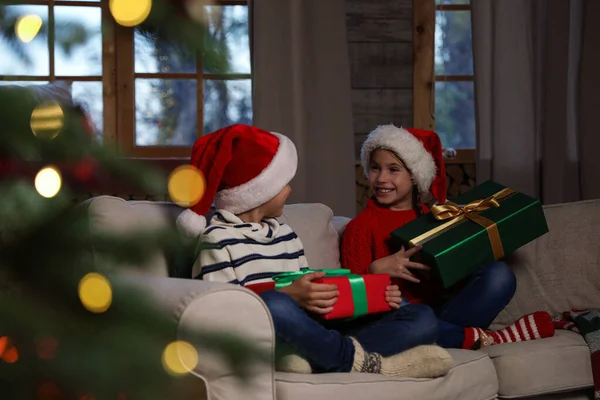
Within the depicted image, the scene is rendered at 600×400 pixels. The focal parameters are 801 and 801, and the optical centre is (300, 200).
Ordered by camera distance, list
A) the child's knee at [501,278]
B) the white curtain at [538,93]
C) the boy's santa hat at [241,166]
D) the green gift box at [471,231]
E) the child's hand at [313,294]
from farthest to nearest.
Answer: the white curtain at [538,93], the child's knee at [501,278], the green gift box at [471,231], the boy's santa hat at [241,166], the child's hand at [313,294]

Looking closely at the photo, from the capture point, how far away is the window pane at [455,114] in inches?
171

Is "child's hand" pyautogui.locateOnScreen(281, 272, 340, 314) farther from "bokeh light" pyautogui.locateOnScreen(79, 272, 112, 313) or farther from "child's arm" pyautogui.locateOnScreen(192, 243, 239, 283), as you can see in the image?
"bokeh light" pyautogui.locateOnScreen(79, 272, 112, 313)

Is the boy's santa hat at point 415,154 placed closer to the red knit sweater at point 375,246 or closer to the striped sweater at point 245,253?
the red knit sweater at point 375,246

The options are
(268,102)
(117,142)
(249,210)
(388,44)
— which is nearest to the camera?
(117,142)

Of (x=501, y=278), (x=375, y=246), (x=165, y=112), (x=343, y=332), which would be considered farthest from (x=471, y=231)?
(x=165, y=112)

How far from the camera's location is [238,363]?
0.34m

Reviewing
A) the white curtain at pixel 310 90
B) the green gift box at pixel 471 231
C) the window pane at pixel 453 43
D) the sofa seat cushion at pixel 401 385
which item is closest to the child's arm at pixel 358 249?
the green gift box at pixel 471 231

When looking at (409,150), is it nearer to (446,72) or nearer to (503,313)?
(503,313)

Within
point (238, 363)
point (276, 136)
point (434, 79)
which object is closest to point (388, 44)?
point (434, 79)

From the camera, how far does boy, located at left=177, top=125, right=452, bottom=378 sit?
6.13 ft

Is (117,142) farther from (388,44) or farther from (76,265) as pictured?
(388,44)

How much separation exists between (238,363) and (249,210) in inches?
74.5

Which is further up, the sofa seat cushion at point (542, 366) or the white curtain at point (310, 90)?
the white curtain at point (310, 90)

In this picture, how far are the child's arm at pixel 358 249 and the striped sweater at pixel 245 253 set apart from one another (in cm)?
30
